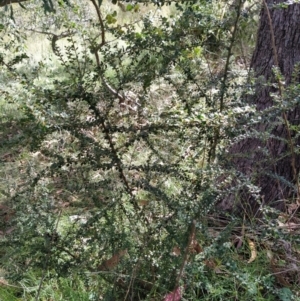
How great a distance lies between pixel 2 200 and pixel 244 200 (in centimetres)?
163

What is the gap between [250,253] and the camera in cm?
236

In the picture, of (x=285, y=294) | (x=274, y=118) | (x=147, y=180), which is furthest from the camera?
(x=274, y=118)

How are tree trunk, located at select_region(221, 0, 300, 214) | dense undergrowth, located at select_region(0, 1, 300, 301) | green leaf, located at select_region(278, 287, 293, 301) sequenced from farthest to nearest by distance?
1. tree trunk, located at select_region(221, 0, 300, 214)
2. green leaf, located at select_region(278, 287, 293, 301)
3. dense undergrowth, located at select_region(0, 1, 300, 301)

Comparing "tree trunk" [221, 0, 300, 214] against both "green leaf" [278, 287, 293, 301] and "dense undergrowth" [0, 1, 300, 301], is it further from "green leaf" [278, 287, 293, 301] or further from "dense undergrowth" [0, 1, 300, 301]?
"green leaf" [278, 287, 293, 301]

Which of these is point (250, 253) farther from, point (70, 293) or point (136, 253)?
point (70, 293)

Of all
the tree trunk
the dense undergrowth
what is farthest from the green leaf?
the tree trunk

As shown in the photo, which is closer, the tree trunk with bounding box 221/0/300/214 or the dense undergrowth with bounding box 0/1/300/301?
the dense undergrowth with bounding box 0/1/300/301

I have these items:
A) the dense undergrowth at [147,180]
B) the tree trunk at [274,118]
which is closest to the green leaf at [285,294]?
the dense undergrowth at [147,180]

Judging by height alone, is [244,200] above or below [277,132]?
below

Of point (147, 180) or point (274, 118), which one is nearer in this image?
point (147, 180)

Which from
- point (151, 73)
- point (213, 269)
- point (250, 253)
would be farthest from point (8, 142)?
point (250, 253)

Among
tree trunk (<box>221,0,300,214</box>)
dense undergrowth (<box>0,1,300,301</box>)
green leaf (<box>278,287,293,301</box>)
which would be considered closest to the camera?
dense undergrowth (<box>0,1,300,301</box>)

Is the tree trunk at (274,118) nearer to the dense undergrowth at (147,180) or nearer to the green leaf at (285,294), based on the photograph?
the dense undergrowth at (147,180)

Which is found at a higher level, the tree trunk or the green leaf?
the tree trunk
